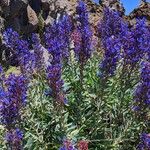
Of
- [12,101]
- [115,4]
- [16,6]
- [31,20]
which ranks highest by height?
[115,4]

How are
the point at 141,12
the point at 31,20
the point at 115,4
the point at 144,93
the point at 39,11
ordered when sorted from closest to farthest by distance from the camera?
the point at 144,93 < the point at 31,20 < the point at 39,11 < the point at 141,12 < the point at 115,4

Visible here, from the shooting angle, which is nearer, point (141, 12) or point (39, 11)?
point (39, 11)

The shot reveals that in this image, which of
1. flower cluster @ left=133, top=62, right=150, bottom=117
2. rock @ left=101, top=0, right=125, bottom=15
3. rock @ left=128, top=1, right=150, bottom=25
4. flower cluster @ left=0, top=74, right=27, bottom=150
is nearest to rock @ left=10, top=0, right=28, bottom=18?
rock @ left=101, top=0, right=125, bottom=15

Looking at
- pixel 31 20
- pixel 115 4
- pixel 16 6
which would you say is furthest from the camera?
pixel 115 4

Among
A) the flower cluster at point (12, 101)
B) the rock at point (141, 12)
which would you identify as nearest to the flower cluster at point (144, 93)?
the flower cluster at point (12, 101)

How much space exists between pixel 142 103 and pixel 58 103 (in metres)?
1.53

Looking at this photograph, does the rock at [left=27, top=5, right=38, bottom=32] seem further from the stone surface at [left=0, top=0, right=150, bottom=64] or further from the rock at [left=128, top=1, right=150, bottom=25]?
the rock at [left=128, top=1, right=150, bottom=25]

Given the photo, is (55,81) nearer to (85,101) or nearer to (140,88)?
(140,88)

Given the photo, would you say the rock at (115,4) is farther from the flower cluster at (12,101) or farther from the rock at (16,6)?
the flower cluster at (12,101)

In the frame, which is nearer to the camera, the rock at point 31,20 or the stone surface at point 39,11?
the stone surface at point 39,11

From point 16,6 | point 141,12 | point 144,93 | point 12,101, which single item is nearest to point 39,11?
point 16,6

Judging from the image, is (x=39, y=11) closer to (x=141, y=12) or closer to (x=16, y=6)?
(x=16, y=6)

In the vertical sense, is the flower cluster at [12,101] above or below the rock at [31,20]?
below

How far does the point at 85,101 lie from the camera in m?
11.2
